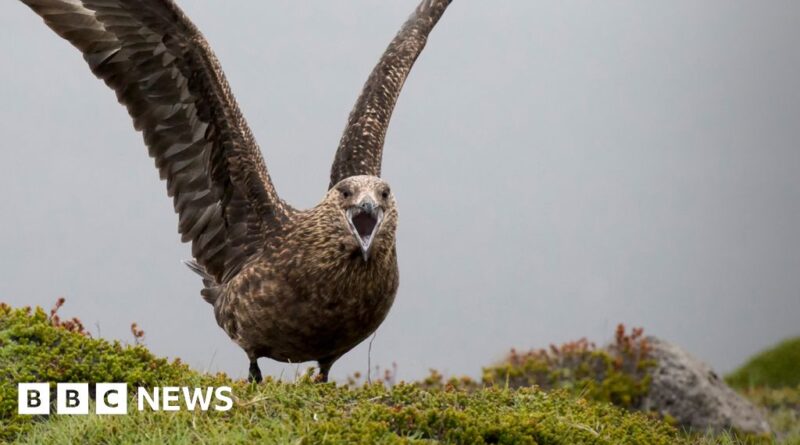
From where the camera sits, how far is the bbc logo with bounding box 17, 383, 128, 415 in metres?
6.78

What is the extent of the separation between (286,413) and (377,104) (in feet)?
13.9

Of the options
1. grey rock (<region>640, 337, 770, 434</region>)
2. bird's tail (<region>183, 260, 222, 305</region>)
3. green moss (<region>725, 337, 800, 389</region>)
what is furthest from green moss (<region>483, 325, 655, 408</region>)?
green moss (<region>725, 337, 800, 389</region>)

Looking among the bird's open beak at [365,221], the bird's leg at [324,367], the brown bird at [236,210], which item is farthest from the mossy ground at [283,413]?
the bird's open beak at [365,221]

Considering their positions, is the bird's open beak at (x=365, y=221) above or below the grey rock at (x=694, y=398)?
above

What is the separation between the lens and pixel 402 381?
6.55 metres

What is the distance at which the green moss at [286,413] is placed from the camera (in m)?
5.67

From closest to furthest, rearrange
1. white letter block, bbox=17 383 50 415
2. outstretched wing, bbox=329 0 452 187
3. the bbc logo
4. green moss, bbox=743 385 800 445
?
the bbc logo, white letter block, bbox=17 383 50 415, outstretched wing, bbox=329 0 452 187, green moss, bbox=743 385 800 445

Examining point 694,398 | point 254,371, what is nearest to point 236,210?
point 254,371

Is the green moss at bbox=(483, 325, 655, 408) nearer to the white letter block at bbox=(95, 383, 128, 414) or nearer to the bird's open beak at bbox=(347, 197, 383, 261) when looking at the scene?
the bird's open beak at bbox=(347, 197, 383, 261)

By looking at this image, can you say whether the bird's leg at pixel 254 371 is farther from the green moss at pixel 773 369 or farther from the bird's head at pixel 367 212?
the green moss at pixel 773 369

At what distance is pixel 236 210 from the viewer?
8250 mm

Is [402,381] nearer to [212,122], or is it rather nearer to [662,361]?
[212,122]

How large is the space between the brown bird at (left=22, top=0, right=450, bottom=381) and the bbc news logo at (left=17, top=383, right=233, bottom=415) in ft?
2.97

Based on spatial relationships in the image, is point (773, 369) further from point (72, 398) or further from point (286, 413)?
point (286, 413)
